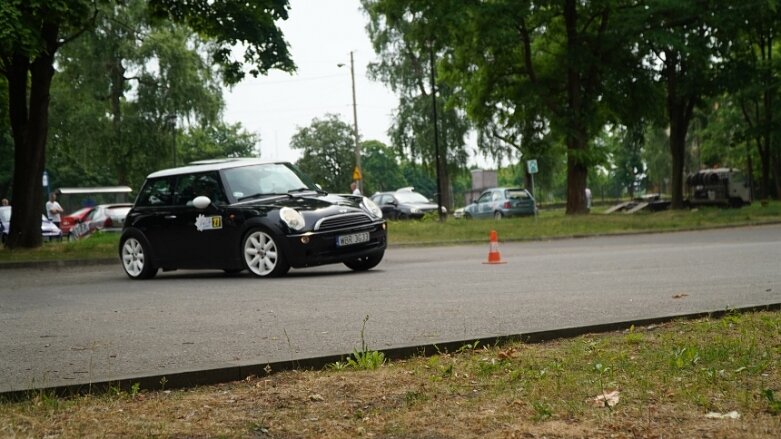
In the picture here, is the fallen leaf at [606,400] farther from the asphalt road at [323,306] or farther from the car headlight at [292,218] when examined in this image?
the car headlight at [292,218]

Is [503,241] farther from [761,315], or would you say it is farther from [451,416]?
[451,416]

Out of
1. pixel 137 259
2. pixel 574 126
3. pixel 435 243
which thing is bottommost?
pixel 435 243

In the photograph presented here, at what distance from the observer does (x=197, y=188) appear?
1519cm

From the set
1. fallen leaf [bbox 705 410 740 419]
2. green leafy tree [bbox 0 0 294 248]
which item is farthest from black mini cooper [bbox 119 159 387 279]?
fallen leaf [bbox 705 410 740 419]

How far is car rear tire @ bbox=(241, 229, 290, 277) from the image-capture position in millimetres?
13984

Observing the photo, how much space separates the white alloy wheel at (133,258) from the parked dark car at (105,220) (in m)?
20.5

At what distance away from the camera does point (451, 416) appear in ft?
15.3

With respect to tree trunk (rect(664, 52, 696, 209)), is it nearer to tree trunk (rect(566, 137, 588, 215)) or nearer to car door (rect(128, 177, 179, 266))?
tree trunk (rect(566, 137, 588, 215))

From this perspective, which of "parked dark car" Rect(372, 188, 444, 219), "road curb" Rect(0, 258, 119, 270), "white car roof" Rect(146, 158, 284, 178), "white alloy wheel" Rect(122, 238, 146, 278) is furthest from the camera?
"parked dark car" Rect(372, 188, 444, 219)

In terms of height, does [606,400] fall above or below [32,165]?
below

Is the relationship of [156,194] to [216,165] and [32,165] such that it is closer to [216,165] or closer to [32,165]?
[216,165]

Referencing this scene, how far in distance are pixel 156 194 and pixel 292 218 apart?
2.98 metres

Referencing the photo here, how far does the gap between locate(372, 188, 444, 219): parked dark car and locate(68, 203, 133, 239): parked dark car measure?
13.8 meters

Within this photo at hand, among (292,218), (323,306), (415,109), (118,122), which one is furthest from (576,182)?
(323,306)
